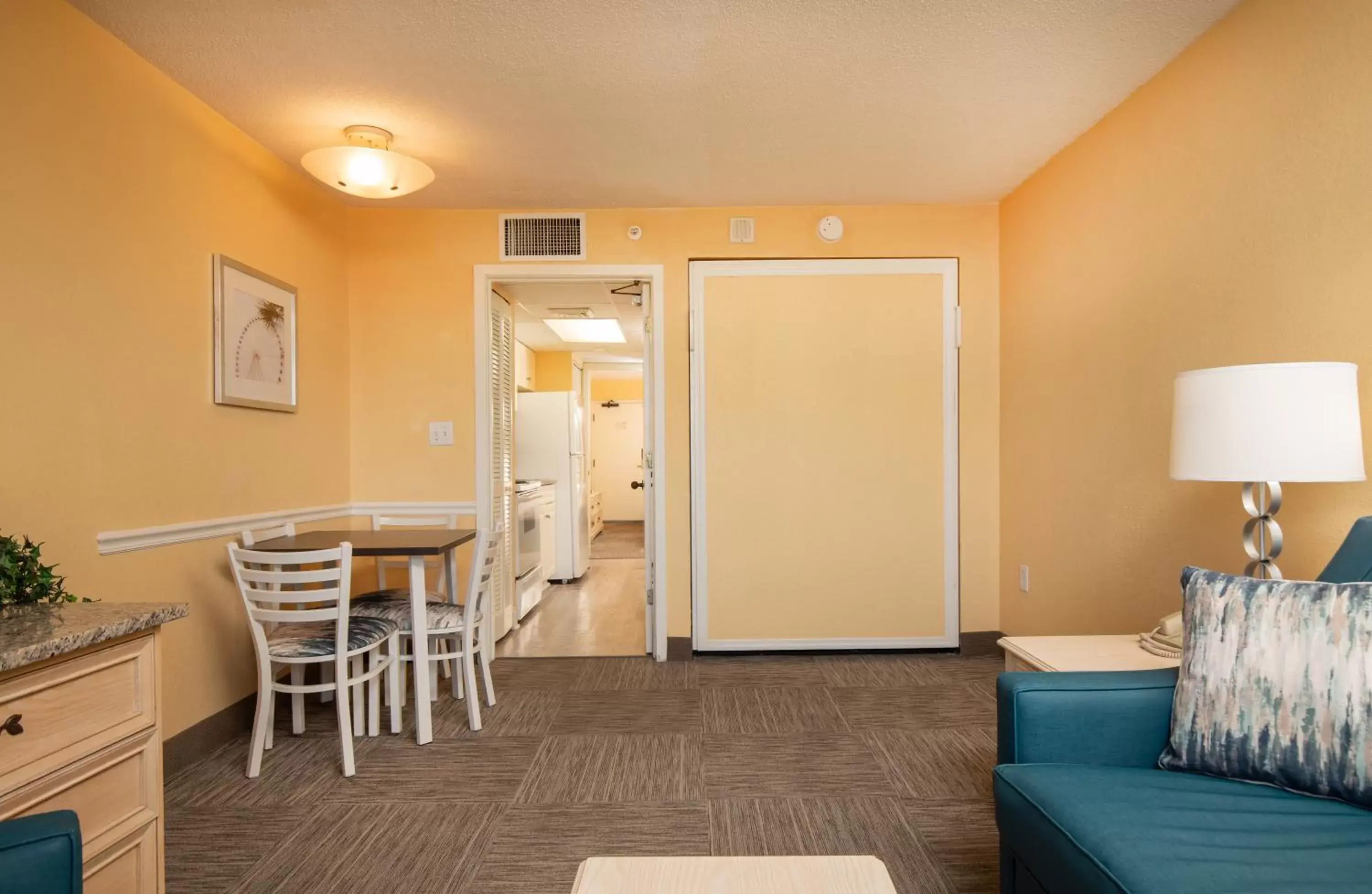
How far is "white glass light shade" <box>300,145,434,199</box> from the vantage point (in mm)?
2473

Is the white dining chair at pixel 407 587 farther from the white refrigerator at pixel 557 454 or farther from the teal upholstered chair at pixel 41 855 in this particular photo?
the white refrigerator at pixel 557 454

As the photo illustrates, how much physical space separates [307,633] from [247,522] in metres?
0.57

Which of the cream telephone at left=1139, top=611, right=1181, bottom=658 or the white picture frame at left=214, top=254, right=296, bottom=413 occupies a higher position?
the white picture frame at left=214, top=254, right=296, bottom=413

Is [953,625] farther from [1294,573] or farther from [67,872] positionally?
[67,872]

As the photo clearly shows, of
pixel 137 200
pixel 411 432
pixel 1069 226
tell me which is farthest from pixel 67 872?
pixel 1069 226

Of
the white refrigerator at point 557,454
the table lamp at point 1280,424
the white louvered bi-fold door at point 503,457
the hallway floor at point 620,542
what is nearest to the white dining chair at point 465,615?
the white louvered bi-fold door at point 503,457

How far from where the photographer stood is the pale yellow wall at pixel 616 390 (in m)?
11.3

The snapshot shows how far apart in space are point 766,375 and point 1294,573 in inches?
91.8

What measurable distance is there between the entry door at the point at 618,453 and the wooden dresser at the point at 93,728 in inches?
385

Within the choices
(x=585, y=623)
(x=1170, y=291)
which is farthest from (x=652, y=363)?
(x=1170, y=291)

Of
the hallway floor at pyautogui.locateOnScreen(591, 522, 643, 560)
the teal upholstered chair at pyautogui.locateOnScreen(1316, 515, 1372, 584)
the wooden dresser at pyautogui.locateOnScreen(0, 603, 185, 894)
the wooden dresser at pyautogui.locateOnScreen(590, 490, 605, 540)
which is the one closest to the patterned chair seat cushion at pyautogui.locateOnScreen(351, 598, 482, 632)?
the wooden dresser at pyautogui.locateOnScreen(0, 603, 185, 894)

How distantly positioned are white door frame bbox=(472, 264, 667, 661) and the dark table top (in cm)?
71

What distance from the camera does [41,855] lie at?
926mm

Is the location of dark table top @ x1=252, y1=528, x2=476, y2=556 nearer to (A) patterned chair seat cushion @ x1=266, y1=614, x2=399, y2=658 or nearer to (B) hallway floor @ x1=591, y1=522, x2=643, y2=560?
(A) patterned chair seat cushion @ x1=266, y1=614, x2=399, y2=658
